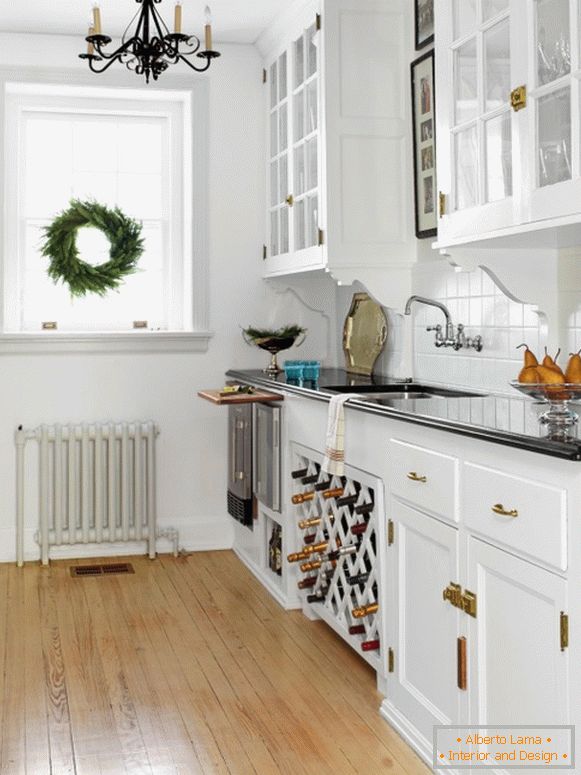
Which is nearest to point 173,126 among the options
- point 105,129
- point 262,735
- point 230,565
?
point 105,129

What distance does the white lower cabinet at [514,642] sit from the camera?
2.02m

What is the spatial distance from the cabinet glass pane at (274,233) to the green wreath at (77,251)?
0.69 meters

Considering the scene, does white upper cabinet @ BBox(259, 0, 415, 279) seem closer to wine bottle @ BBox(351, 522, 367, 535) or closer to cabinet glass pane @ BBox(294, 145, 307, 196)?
cabinet glass pane @ BBox(294, 145, 307, 196)

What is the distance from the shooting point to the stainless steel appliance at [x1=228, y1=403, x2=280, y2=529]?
4.21 m

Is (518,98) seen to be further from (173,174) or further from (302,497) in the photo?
(173,174)

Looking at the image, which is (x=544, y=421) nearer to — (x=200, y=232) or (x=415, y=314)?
(x=415, y=314)

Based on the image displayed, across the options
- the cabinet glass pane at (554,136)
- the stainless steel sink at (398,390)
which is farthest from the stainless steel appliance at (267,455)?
the cabinet glass pane at (554,136)

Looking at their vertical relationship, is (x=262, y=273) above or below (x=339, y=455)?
above

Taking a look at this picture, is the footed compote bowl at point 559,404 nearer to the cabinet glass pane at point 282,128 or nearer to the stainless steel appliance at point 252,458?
the stainless steel appliance at point 252,458

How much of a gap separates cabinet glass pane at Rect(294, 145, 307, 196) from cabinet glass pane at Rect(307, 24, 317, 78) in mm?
338

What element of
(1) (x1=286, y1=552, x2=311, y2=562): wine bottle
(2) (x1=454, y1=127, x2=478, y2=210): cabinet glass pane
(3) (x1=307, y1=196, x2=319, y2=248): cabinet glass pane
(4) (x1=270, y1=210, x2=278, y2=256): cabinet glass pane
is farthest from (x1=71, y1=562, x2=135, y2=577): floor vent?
(2) (x1=454, y1=127, x2=478, y2=210): cabinet glass pane

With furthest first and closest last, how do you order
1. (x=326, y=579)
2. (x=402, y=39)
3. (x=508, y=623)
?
(x=402, y=39) → (x=326, y=579) → (x=508, y=623)

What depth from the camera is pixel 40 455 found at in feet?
16.0

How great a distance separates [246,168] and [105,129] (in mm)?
768
